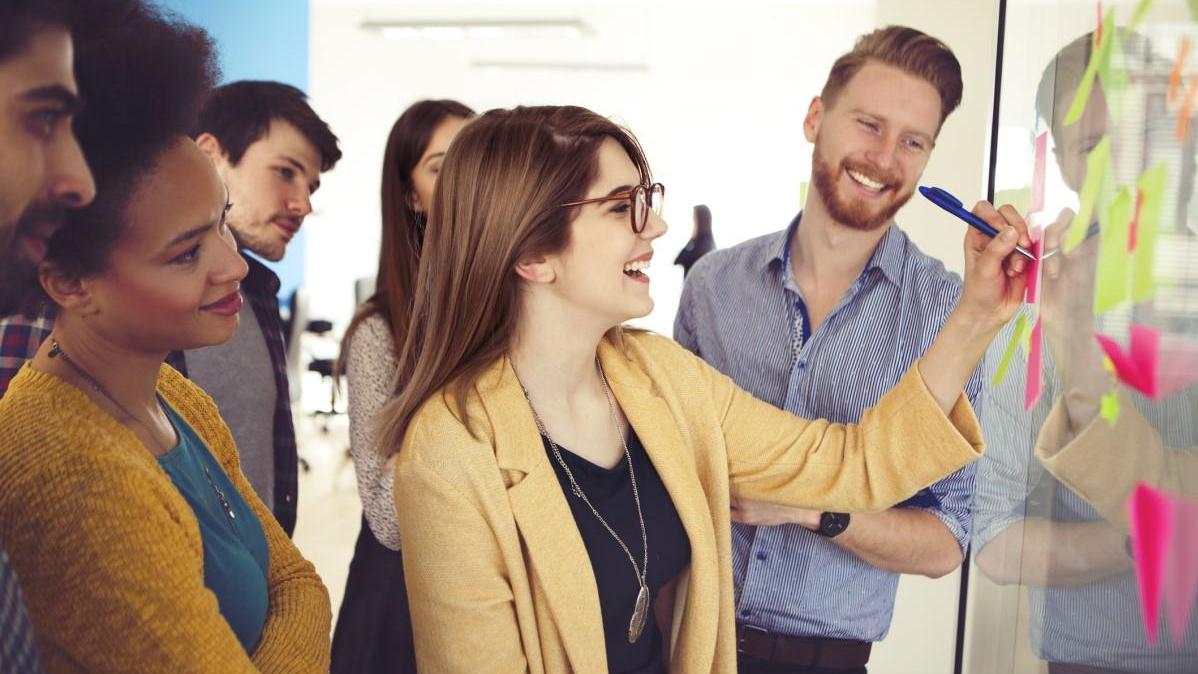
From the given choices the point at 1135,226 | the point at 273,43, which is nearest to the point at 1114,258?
the point at 1135,226

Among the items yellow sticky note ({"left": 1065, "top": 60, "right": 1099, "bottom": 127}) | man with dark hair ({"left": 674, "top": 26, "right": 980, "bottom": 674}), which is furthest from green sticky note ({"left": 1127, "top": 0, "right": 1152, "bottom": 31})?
man with dark hair ({"left": 674, "top": 26, "right": 980, "bottom": 674})

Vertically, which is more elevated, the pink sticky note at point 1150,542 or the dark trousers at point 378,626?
the pink sticky note at point 1150,542

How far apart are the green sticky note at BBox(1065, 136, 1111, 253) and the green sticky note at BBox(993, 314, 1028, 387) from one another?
0.82 feet

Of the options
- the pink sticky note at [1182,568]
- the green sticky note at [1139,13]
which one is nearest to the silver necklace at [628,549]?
the pink sticky note at [1182,568]

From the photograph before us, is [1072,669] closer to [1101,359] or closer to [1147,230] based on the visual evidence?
[1101,359]

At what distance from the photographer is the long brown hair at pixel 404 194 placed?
1934 millimetres

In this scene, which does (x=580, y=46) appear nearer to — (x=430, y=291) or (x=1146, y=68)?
(x=430, y=291)

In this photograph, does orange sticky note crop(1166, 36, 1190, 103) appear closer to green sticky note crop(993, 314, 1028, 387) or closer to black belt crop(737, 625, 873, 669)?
green sticky note crop(993, 314, 1028, 387)

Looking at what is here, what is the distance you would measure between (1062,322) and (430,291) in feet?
2.83

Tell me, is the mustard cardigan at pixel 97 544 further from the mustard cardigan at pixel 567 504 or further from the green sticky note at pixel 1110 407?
the green sticky note at pixel 1110 407

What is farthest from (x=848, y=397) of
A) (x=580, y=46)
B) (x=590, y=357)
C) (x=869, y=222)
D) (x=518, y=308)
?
(x=580, y=46)

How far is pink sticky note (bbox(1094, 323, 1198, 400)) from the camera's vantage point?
0.64 metres

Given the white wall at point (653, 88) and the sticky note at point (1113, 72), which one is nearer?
the sticky note at point (1113, 72)

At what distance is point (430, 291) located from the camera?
1.40m
